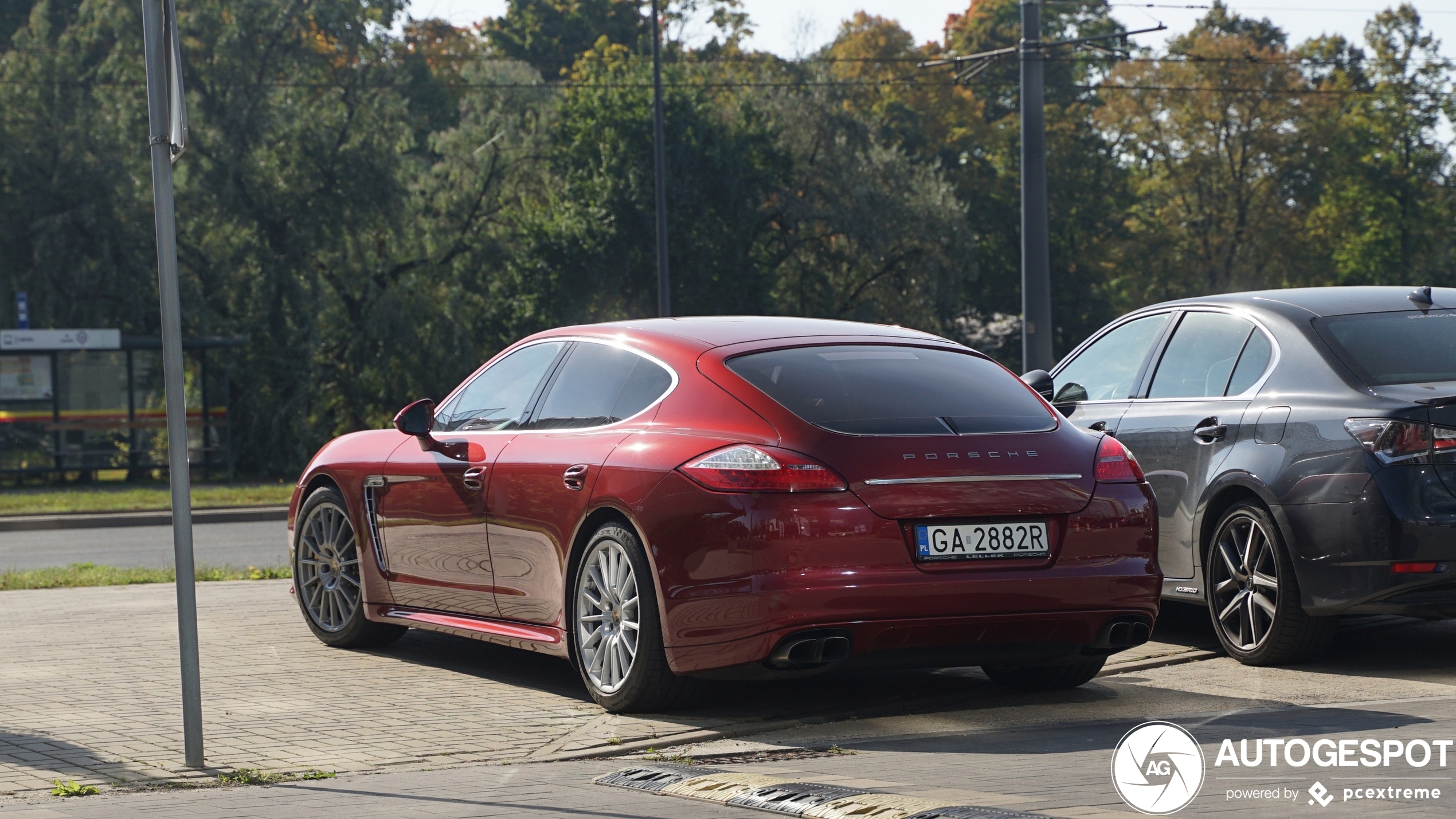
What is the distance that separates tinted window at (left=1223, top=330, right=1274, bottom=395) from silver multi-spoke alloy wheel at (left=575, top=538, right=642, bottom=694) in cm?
311

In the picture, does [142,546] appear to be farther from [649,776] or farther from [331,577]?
[649,776]

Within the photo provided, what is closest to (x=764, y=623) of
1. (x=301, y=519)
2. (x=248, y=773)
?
(x=248, y=773)

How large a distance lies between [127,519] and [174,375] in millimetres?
17172

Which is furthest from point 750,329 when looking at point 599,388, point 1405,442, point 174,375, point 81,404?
Result: point 81,404

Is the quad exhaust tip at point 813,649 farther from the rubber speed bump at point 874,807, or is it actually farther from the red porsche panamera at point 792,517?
the rubber speed bump at point 874,807

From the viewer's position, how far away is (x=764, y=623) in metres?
6.05

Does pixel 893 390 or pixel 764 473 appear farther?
pixel 893 390

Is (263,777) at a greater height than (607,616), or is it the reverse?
(607,616)

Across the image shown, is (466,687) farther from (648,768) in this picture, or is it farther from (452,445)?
(648,768)

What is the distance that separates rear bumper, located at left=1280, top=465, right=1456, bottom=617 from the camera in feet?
23.1

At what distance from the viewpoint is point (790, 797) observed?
491 cm

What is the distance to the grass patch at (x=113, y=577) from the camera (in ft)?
41.2

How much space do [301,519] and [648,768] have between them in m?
3.97

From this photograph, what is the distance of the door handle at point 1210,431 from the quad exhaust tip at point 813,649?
2607 millimetres
